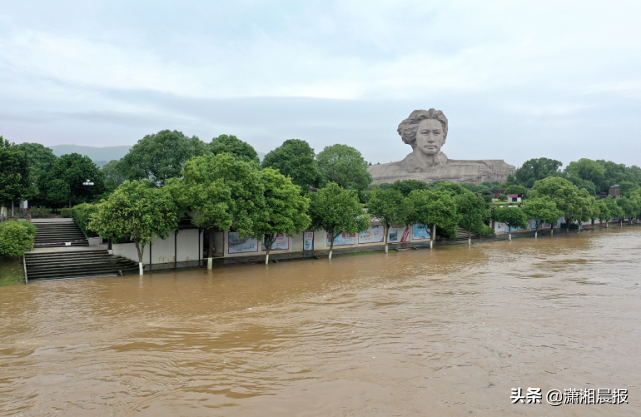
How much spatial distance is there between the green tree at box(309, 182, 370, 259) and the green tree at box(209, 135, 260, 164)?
26.4ft

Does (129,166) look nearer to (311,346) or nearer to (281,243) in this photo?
(281,243)

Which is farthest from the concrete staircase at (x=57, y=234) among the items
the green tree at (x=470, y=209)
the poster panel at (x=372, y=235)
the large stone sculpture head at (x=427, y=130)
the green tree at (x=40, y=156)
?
the large stone sculpture head at (x=427, y=130)

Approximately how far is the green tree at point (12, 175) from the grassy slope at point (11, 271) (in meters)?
6.50

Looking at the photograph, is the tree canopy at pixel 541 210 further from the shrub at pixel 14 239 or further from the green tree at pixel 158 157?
the shrub at pixel 14 239

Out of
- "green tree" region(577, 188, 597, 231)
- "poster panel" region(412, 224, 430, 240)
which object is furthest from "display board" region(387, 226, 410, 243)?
"green tree" region(577, 188, 597, 231)

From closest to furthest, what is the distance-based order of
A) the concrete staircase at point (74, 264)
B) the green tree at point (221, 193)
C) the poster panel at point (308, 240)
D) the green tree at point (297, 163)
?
the concrete staircase at point (74, 264) < the green tree at point (221, 193) < the poster panel at point (308, 240) < the green tree at point (297, 163)

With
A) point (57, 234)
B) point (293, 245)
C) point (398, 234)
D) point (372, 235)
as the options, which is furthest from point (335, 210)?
point (57, 234)

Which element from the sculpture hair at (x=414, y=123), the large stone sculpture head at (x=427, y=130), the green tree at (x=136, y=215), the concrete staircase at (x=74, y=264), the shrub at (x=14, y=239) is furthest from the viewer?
the sculpture hair at (x=414, y=123)

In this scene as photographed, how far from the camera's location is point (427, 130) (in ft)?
284

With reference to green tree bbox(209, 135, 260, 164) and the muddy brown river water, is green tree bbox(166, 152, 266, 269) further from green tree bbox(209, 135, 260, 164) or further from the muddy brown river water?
green tree bbox(209, 135, 260, 164)

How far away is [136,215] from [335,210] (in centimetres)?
1098

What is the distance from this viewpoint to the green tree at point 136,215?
1622 cm

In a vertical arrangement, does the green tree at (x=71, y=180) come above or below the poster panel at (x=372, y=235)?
above

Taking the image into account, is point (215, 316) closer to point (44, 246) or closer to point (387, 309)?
point (387, 309)
